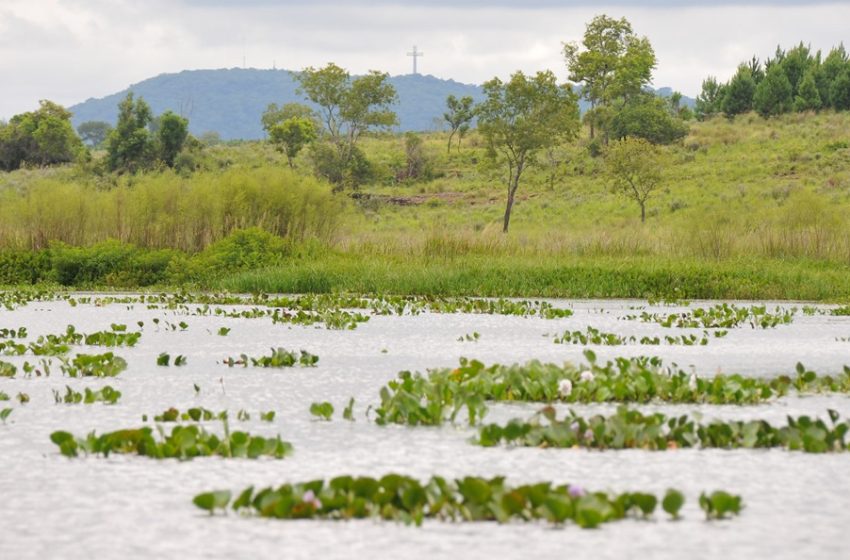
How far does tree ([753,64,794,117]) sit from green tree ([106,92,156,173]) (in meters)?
34.1

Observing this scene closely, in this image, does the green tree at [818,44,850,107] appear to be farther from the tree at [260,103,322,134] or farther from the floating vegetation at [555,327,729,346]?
the floating vegetation at [555,327,729,346]

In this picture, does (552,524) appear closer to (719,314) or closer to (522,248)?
(719,314)

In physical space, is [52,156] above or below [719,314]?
above

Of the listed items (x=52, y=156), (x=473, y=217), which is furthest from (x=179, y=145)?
(x=473, y=217)

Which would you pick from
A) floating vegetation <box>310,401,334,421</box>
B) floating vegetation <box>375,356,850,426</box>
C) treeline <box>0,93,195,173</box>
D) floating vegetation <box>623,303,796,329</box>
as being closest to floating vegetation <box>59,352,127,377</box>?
floating vegetation <box>375,356,850,426</box>

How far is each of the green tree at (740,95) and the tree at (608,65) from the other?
250 inches

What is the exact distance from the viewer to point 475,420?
300 inches

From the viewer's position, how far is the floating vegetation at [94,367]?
388 inches

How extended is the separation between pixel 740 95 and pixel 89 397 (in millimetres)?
67596

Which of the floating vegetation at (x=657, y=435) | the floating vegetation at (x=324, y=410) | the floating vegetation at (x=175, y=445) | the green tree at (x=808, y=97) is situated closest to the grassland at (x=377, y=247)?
the floating vegetation at (x=324, y=410)

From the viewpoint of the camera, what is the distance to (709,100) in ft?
251

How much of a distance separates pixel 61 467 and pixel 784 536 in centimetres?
361

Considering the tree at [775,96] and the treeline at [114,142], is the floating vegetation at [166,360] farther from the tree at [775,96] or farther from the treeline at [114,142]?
the tree at [775,96]

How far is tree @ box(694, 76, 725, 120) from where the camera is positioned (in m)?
73.9
